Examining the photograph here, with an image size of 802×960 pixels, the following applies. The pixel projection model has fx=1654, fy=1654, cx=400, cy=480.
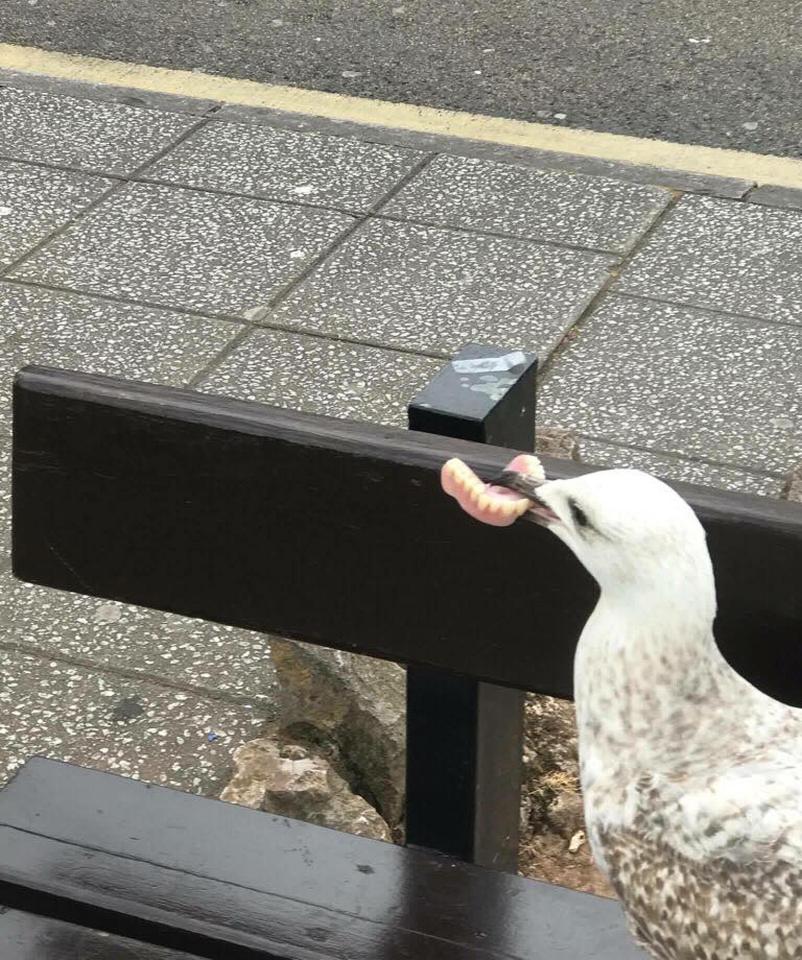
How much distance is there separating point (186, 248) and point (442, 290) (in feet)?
2.99

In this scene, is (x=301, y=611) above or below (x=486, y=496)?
below

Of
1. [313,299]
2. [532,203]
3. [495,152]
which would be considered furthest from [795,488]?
[495,152]

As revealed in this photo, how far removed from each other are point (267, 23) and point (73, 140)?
1745 mm

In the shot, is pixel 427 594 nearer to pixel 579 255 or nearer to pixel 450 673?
pixel 450 673

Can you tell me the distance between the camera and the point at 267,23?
777 cm

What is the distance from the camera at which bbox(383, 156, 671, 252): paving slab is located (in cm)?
574

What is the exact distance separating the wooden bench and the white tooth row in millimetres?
181

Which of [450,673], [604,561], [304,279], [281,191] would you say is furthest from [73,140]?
[604,561]

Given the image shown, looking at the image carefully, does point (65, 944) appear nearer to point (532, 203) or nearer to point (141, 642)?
point (141, 642)

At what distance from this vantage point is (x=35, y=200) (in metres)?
5.91

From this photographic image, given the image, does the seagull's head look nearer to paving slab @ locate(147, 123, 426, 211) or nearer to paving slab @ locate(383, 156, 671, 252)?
paving slab @ locate(383, 156, 671, 252)

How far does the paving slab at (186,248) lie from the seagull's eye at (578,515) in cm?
351

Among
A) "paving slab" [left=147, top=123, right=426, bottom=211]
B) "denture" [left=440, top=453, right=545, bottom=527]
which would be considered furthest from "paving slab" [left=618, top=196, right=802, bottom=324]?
"denture" [left=440, top=453, right=545, bottom=527]

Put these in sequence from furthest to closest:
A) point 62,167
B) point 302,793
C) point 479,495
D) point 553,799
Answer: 1. point 62,167
2. point 553,799
3. point 302,793
4. point 479,495
